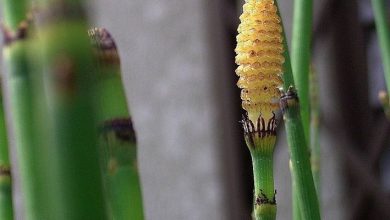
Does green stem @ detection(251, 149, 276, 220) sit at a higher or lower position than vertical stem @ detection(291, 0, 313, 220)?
lower

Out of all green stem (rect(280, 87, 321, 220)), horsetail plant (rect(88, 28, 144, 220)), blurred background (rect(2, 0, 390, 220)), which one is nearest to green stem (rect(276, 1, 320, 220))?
green stem (rect(280, 87, 321, 220))

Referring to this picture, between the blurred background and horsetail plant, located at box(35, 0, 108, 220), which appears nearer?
horsetail plant, located at box(35, 0, 108, 220)

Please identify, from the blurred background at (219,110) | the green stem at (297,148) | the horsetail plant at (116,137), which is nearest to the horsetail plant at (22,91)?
the horsetail plant at (116,137)

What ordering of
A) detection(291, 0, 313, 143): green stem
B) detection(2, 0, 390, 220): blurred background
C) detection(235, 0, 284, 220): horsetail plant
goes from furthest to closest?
detection(2, 0, 390, 220): blurred background < detection(291, 0, 313, 143): green stem < detection(235, 0, 284, 220): horsetail plant

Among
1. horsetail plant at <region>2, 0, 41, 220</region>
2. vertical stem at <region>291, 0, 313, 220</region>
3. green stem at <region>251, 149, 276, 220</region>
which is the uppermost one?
vertical stem at <region>291, 0, 313, 220</region>

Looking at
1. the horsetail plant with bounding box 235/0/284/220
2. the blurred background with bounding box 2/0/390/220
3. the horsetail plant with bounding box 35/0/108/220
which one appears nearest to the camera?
the horsetail plant with bounding box 35/0/108/220

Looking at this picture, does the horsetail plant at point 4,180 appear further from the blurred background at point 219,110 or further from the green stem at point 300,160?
the blurred background at point 219,110

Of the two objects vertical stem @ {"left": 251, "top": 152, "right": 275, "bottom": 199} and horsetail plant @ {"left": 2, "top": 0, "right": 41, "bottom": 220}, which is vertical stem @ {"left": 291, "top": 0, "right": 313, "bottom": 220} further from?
horsetail plant @ {"left": 2, "top": 0, "right": 41, "bottom": 220}

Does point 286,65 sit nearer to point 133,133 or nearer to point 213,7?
point 133,133
